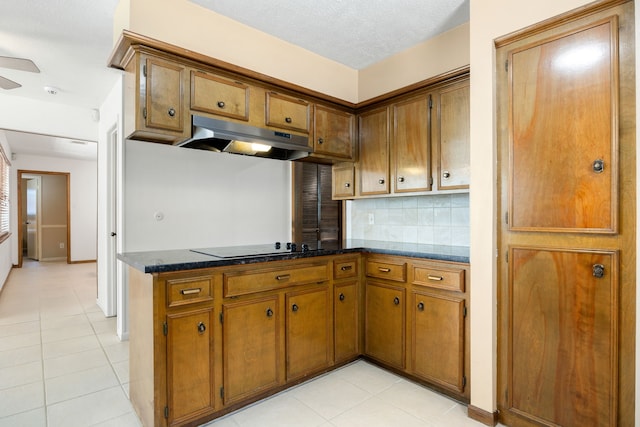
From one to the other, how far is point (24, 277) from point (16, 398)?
530 cm

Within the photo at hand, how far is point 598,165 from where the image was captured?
1604mm

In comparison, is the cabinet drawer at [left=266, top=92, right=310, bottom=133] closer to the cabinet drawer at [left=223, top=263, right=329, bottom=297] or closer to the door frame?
the cabinet drawer at [left=223, top=263, right=329, bottom=297]

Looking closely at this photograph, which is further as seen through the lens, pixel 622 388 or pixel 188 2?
pixel 188 2

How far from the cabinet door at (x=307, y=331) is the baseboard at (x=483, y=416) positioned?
97cm

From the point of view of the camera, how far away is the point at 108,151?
3949mm

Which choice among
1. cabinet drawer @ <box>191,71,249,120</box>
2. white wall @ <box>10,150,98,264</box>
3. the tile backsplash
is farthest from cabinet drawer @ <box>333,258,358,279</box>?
white wall @ <box>10,150,98,264</box>

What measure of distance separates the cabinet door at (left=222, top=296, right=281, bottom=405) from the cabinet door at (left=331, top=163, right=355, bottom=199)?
55.7 inches

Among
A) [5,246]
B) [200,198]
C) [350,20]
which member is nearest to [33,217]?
[5,246]

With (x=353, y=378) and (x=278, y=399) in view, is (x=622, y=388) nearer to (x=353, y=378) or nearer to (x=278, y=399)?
(x=353, y=378)

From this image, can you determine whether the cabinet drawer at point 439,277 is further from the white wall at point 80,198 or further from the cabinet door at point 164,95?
the white wall at point 80,198

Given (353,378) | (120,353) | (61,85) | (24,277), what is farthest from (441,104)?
(24,277)

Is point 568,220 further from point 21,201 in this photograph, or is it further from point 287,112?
point 21,201

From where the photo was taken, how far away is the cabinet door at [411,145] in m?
2.58

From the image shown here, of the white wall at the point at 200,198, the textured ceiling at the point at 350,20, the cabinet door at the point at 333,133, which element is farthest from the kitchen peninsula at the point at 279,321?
the textured ceiling at the point at 350,20
